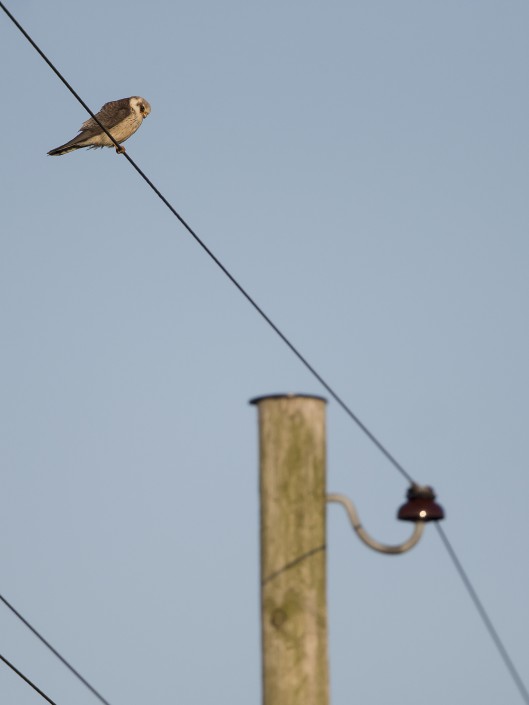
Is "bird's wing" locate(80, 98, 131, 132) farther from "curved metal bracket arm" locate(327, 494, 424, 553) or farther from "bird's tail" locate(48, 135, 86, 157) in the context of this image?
"curved metal bracket arm" locate(327, 494, 424, 553)

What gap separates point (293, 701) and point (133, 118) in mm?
13898

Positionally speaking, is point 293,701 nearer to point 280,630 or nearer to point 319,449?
point 280,630

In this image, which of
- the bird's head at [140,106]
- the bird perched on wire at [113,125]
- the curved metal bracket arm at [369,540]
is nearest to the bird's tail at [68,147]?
the bird perched on wire at [113,125]

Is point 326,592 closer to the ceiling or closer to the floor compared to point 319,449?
closer to the floor

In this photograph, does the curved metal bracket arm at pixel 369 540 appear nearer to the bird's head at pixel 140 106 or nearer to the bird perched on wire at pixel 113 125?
the bird perched on wire at pixel 113 125

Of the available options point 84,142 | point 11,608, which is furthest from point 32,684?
point 84,142

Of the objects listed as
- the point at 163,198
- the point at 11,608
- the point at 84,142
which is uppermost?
the point at 84,142

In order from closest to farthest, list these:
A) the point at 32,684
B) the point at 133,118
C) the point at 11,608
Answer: the point at 32,684
the point at 11,608
the point at 133,118

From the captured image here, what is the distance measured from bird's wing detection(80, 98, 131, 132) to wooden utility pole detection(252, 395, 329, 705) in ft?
41.5

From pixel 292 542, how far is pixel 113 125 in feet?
43.6

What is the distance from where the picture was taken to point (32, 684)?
7480 mm

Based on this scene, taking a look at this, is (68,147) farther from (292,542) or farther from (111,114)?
(292,542)

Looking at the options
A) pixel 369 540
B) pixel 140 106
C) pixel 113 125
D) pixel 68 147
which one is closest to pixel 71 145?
pixel 68 147

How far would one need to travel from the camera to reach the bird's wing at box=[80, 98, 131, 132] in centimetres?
1689
